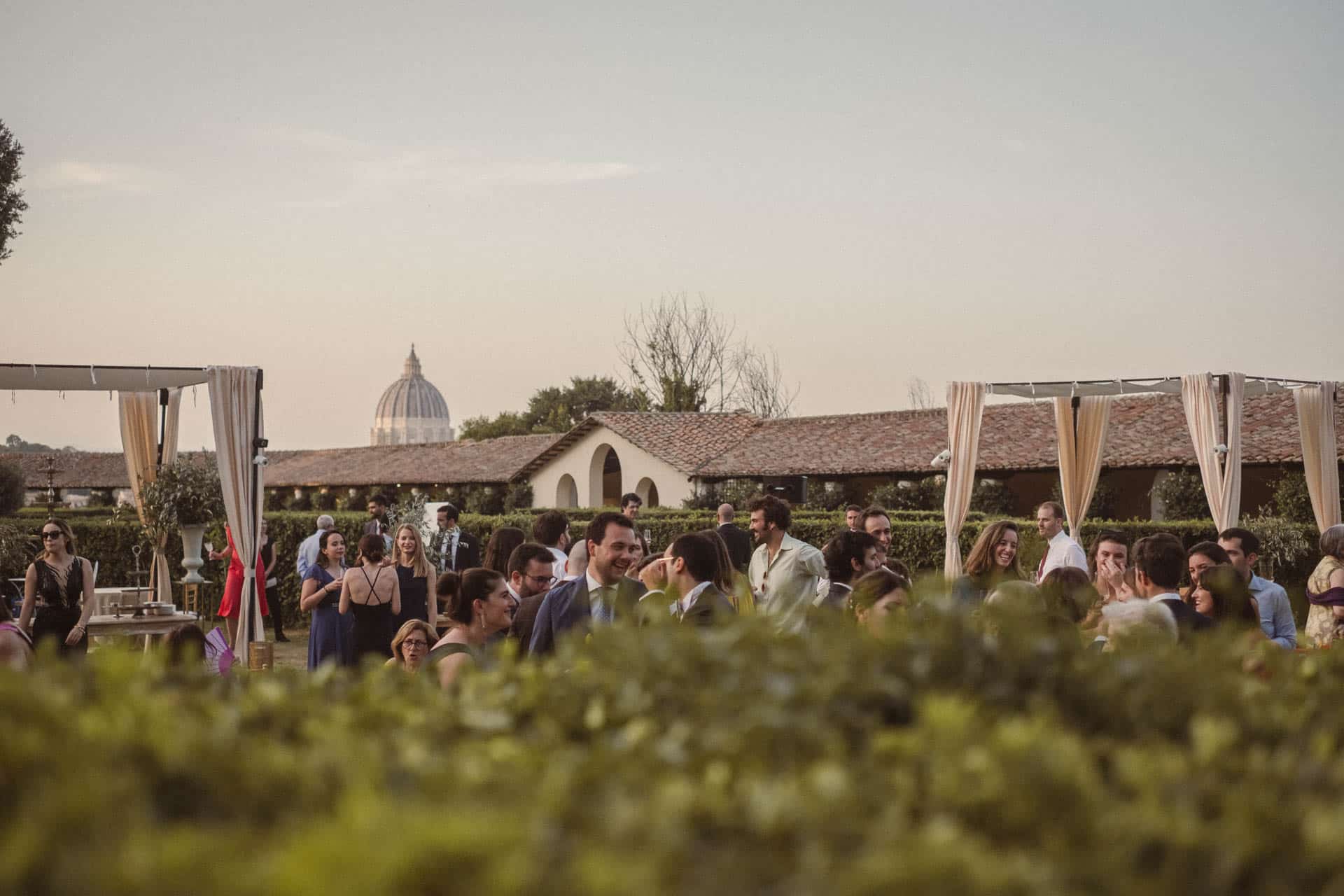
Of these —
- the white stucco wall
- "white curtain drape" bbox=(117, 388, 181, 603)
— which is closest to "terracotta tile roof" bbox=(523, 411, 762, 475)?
the white stucco wall

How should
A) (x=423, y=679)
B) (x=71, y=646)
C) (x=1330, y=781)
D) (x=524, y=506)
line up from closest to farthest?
(x=1330, y=781) → (x=423, y=679) → (x=71, y=646) → (x=524, y=506)

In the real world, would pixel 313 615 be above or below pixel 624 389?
below

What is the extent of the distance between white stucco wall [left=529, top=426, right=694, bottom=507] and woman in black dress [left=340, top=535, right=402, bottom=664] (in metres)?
29.1

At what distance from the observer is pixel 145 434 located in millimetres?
12047

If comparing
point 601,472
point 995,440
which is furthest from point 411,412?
point 995,440

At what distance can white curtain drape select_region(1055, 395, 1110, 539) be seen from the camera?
14.2 meters

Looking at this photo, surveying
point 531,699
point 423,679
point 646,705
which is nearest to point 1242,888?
point 646,705

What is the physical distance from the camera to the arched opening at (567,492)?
4228 cm

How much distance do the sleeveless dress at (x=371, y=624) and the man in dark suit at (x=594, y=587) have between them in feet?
9.45

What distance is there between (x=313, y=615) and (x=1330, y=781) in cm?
800

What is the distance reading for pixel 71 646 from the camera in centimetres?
812

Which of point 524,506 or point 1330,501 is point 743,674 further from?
point 524,506

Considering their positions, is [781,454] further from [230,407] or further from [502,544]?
[502,544]

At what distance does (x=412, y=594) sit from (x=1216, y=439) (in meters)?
8.69
